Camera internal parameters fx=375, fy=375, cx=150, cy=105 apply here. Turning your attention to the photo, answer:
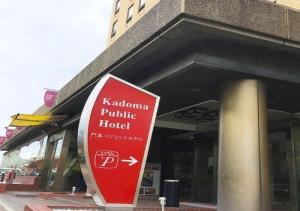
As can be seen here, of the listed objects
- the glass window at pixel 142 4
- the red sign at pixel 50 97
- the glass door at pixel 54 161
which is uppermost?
the glass window at pixel 142 4

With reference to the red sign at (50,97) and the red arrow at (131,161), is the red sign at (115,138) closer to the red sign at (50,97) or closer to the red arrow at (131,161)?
the red arrow at (131,161)

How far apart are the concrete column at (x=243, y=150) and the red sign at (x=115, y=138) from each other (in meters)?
3.24

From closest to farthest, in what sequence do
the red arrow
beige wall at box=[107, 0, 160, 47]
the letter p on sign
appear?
the letter p on sign, the red arrow, beige wall at box=[107, 0, 160, 47]

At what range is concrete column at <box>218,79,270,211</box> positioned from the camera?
8312 millimetres

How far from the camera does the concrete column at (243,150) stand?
8.31 meters

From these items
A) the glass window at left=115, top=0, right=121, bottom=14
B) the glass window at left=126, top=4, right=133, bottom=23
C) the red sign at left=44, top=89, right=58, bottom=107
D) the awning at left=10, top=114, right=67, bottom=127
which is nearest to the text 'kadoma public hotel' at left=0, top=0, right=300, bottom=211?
the red sign at left=44, top=89, right=58, bottom=107

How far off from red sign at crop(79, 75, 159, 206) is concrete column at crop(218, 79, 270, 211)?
3244 millimetres

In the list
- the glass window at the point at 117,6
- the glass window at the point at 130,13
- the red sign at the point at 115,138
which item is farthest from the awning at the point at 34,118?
the glass window at the point at 117,6

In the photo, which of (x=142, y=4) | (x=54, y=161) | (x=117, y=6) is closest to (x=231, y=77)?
(x=54, y=161)

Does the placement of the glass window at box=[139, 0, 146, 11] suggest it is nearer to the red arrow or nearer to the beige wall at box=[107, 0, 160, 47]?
the beige wall at box=[107, 0, 160, 47]

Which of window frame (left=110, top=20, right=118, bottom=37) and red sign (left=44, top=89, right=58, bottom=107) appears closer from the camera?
red sign (left=44, top=89, right=58, bottom=107)

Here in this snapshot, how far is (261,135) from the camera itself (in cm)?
870

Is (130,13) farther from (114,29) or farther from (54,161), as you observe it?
(54,161)

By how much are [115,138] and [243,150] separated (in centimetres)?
385
